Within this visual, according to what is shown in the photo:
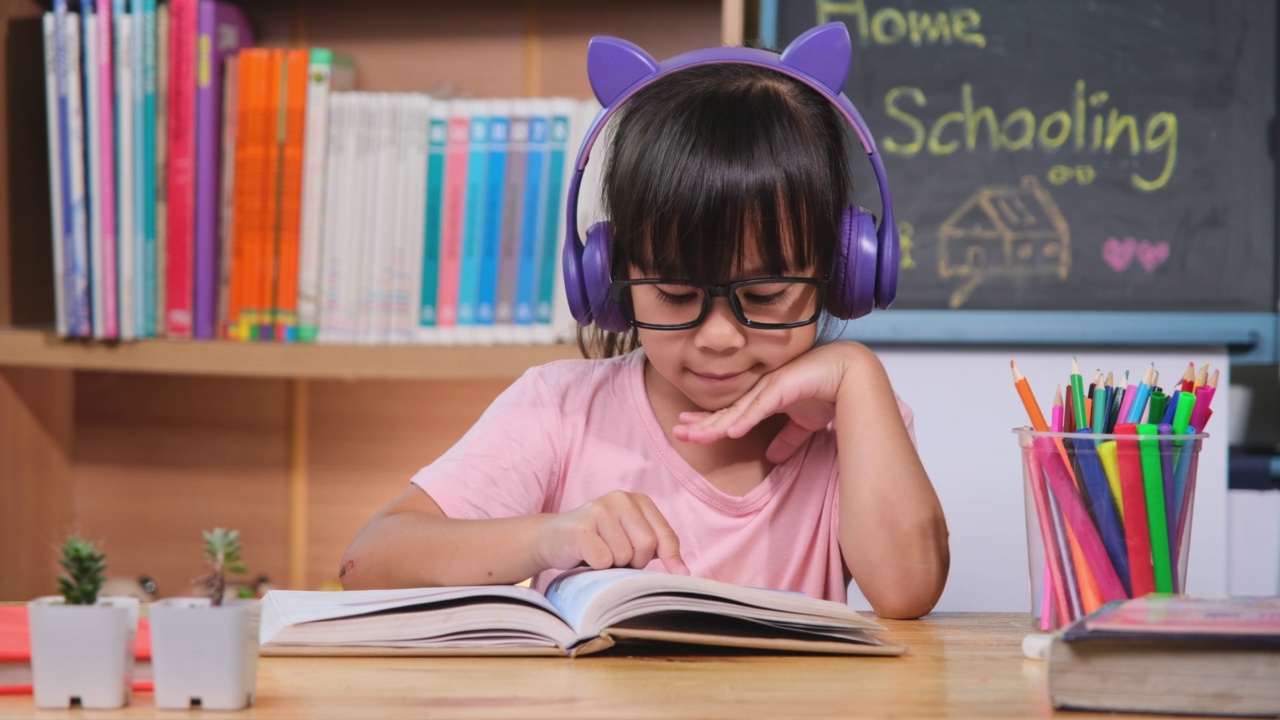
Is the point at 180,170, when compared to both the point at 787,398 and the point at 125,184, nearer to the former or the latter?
the point at 125,184

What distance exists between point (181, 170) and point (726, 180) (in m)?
0.90

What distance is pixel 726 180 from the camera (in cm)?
93

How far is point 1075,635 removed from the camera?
56 cm

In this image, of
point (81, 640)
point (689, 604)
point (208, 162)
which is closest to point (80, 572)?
point (81, 640)

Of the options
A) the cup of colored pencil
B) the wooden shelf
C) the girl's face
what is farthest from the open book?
the wooden shelf

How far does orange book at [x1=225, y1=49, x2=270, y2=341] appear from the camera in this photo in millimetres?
1520

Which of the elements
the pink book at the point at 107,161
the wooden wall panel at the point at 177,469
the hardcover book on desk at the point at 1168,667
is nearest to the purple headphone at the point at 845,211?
the hardcover book on desk at the point at 1168,667

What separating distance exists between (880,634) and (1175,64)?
1107 millimetres

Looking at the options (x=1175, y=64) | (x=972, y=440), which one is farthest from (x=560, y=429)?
(x=1175, y=64)

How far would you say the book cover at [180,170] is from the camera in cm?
152

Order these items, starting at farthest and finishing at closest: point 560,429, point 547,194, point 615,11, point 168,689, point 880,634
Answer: point 615,11
point 547,194
point 560,429
point 880,634
point 168,689

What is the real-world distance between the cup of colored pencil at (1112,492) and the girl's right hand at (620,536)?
236mm

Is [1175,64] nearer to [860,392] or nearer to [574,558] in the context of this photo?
[860,392]

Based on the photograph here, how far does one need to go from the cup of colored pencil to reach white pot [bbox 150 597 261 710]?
482 millimetres
